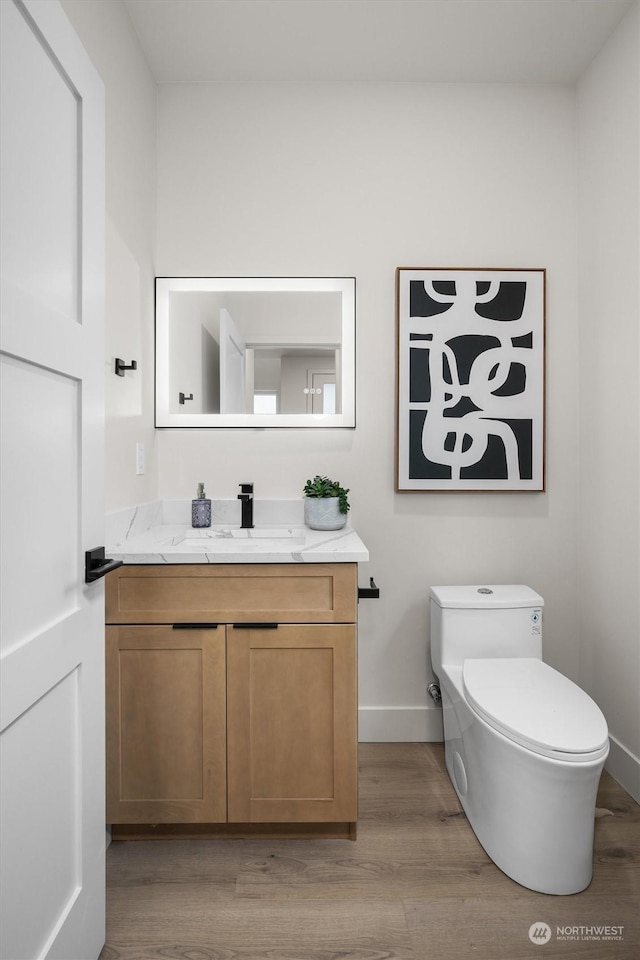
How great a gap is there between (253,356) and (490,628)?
1.38 m

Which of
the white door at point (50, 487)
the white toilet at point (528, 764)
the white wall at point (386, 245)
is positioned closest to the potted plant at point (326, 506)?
the white wall at point (386, 245)

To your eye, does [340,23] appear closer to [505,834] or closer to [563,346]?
Answer: [563,346]

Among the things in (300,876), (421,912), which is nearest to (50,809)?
(300,876)

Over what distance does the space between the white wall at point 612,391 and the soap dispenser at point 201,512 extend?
1500mm

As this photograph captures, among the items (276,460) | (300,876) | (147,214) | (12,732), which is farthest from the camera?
(276,460)

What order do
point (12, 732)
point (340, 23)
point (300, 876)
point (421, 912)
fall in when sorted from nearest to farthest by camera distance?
point (12, 732) < point (421, 912) < point (300, 876) < point (340, 23)

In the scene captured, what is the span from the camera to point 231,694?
1.57 metres

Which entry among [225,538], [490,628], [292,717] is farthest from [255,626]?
[490,628]

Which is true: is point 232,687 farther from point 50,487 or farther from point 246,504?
point 50,487

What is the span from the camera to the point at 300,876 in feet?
4.88

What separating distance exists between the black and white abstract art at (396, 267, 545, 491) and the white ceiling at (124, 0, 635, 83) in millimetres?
759

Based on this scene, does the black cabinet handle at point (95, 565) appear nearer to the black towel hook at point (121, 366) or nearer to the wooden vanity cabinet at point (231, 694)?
the wooden vanity cabinet at point (231, 694)

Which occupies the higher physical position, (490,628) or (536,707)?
(490,628)

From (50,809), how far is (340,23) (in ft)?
7.99
